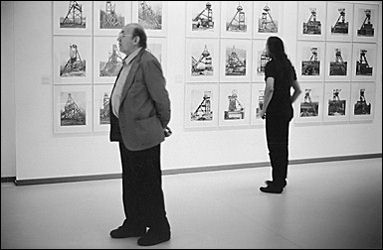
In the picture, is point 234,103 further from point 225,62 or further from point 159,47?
point 159,47

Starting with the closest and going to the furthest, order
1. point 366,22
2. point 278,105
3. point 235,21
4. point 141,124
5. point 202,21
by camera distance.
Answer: point 141,124 < point 366,22 < point 278,105 < point 235,21 < point 202,21

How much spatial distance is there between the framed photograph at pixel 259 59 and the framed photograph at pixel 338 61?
22.3 inches

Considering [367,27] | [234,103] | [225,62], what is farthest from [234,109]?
[367,27]

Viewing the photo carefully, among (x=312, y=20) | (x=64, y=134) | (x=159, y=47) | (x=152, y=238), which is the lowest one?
(x=152, y=238)

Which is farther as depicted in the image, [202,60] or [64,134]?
[202,60]

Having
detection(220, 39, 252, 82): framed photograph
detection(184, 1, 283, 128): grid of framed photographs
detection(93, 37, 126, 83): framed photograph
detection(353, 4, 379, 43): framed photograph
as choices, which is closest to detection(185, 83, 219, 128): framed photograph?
detection(184, 1, 283, 128): grid of framed photographs

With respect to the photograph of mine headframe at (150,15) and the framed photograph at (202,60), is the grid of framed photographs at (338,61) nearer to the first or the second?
the framed photograph at (202,60)

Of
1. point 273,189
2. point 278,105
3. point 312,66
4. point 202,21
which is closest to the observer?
point 278,105

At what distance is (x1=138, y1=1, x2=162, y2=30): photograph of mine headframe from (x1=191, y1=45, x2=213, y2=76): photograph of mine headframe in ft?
0.97

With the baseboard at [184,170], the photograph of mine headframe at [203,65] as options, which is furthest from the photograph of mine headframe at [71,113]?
the photograph of mine headframe at [203,65]

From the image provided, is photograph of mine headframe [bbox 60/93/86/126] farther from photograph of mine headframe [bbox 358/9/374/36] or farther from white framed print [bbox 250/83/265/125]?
photograph of mine headframe [bbox 358/9/374/36]

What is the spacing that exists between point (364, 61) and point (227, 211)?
0.92 metres

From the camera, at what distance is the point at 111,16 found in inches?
121

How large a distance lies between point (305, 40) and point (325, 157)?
2.14ft
